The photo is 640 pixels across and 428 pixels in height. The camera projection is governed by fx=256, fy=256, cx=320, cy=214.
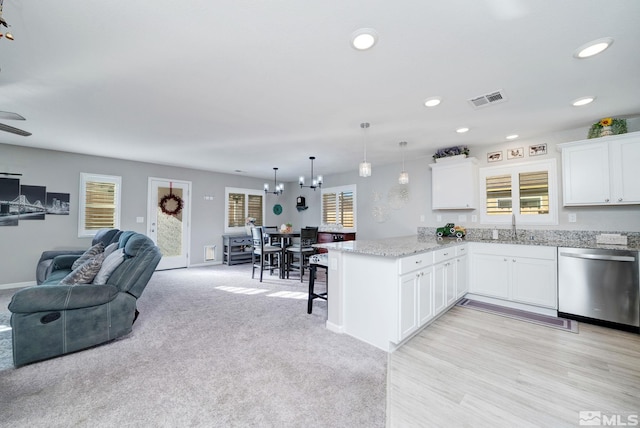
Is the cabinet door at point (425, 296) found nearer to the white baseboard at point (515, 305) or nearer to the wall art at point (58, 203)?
the white baseboard at point (515, 305)

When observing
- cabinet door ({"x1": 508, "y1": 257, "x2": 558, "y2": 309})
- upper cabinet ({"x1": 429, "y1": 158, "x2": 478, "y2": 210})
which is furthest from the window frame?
cabinet door ({"x1": 508, "y1": 257, "x2": 558, "y2": 309})

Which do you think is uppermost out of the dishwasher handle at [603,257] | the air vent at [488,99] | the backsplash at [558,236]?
the air vent at [488,99]

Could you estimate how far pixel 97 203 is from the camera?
5125 mm

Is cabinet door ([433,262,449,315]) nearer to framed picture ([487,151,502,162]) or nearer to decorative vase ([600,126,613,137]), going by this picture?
framed picture ([487,151,502,162])

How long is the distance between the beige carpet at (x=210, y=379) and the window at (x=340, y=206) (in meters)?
3.63

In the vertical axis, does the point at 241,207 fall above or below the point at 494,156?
below

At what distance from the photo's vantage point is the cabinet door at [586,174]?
312 centimetres

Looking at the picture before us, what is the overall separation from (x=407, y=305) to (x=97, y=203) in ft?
19.8

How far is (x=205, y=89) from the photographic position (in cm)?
246

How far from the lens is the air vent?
2.54 meters

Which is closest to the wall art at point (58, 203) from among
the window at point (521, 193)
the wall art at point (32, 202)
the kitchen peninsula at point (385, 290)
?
the wall art at point (32, 202)

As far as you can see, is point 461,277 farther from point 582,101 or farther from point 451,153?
point 582,101

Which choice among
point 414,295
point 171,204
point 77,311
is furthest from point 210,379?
point 171,204

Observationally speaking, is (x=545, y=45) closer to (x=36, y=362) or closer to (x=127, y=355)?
→ (x=127, y=355)
